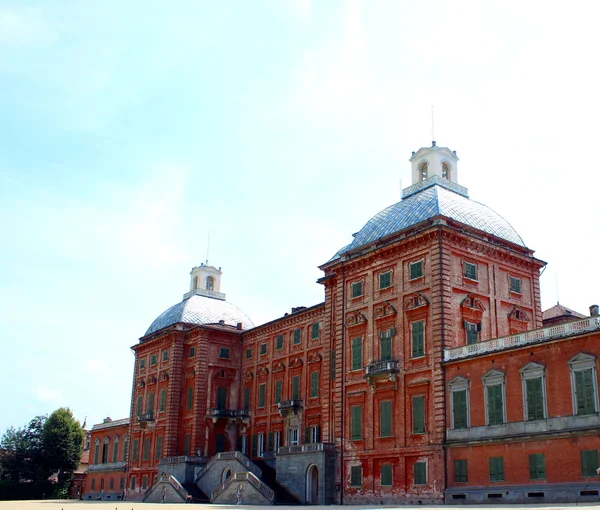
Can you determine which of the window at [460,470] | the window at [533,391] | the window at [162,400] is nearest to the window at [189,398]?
the window at [162,400]

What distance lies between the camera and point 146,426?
66938 millimetres

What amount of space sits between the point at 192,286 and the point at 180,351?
10841mm

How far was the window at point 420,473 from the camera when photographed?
38.4 metres

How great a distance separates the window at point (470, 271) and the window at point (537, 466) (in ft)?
38.6

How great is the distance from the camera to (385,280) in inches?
1753

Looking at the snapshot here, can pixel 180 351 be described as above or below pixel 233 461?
above

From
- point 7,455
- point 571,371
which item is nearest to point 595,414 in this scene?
point 571,371

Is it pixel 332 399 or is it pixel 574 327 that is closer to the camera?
pixel 574 327

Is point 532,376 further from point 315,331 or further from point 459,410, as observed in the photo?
point 315,331

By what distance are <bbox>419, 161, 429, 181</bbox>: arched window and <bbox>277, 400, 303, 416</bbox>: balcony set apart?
61.7ft

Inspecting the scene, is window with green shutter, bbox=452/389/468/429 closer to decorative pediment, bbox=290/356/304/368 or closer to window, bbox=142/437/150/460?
decorative pediment, bbox=290/356/304/368

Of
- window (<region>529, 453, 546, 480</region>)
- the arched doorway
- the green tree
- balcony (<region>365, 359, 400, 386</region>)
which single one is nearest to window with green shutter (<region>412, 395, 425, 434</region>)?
balcony (<region>365, 359, 400, 386</region>)

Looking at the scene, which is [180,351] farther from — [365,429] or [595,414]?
[595,414]

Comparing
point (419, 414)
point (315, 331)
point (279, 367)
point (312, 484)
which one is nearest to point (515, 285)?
point (419, 414)
